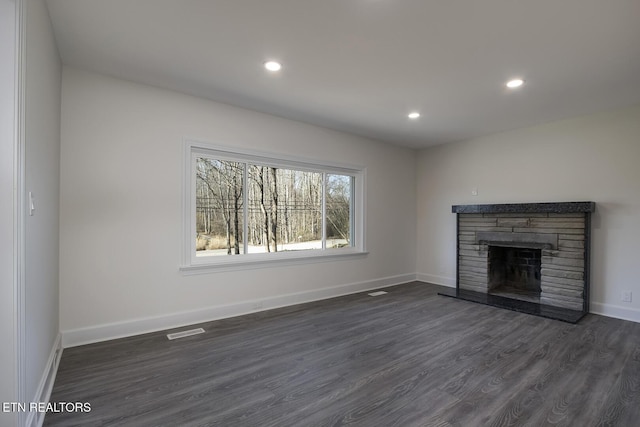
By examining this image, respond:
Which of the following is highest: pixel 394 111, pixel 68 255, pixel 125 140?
pixel 394 111

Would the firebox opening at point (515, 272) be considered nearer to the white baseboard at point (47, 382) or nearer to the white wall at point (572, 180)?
the white wall at point (572, 180)

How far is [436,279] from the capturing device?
18.7 ft

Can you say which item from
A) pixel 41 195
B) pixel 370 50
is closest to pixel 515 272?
pixel 370 50

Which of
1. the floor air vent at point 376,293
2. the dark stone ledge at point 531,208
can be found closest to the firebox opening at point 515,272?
the dark stone ledge at point 531,208

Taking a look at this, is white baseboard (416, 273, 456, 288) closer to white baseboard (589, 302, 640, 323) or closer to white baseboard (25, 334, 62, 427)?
white baseboard (589, 302, 640, 323)

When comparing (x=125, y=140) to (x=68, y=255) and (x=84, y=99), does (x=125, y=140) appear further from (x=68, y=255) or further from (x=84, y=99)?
(x=68, y=255)

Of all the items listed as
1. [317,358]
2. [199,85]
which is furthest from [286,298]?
[199,85]

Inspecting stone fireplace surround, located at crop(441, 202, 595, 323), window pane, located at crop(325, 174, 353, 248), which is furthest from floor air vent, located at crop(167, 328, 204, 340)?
stone fireplace surround, located at crop(441, 202, 595, 323)

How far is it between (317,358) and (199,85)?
2.90 meters

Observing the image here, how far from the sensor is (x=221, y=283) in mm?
3697

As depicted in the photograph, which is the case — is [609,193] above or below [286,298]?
above

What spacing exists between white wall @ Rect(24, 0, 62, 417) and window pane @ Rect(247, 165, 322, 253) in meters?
2.00

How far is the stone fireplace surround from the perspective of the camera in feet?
13.0

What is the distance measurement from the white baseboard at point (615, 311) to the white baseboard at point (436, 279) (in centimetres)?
187
